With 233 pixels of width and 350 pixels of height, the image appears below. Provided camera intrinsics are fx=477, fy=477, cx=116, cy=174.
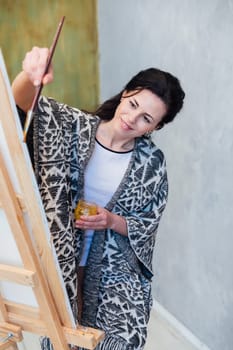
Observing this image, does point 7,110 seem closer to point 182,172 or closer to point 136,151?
point 136,151

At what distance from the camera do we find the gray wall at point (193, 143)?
1680 mm

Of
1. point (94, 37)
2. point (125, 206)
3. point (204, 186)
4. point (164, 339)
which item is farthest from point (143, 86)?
point (164, 339)

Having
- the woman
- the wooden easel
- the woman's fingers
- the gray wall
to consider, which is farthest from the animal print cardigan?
the gray wall

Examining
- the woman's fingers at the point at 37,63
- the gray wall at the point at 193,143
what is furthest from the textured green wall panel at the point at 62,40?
the woman's fingers at the point at 37,63

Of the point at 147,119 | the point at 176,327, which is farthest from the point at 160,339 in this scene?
the point at 147,119

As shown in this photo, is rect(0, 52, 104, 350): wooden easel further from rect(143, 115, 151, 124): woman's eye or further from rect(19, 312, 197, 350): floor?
rect(19, 312, 197, 350): floor

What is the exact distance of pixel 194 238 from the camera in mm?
1970

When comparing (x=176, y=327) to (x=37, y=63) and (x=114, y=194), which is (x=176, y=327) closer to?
(x=114, y=194)

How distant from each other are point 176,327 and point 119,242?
105cm

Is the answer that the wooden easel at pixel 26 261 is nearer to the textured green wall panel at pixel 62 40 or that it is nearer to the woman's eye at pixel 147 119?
the woman's eye at pixel 147 119

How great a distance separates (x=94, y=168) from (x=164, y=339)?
1239 mm

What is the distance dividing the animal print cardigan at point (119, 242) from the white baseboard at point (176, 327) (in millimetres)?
824

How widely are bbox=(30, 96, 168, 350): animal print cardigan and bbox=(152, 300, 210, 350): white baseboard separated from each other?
0.82 meters

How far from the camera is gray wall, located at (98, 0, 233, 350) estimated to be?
1.68m
